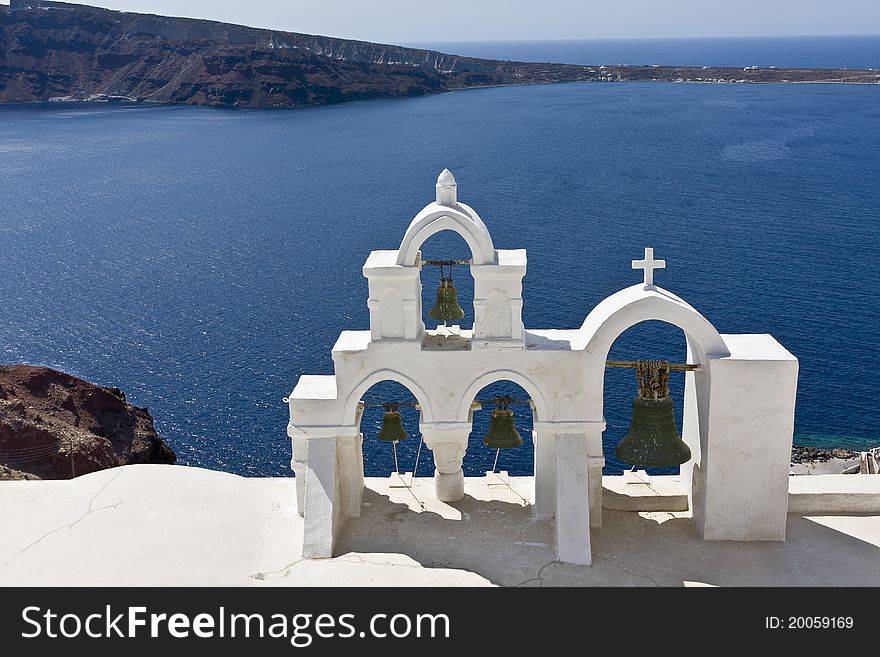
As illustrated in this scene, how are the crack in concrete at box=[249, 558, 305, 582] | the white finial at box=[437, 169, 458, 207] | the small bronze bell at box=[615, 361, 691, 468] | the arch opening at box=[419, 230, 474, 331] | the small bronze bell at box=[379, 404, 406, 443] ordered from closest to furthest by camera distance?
the crack in concrete at box=[249, 558, 305, 582]
the small bronze bell at box=[615, 361, 691, 468]
the white finial at box=[437, 169, 458, 207]
the small bronze bell at box=[379, 404, 406, 443]
the arch opening at box=[419, 230, 474, 331]

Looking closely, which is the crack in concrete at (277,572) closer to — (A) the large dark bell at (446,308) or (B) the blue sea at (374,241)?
(A) the large dark bell at (446,308)

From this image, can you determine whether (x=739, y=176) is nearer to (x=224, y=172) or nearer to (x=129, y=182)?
(x=224, y=172)

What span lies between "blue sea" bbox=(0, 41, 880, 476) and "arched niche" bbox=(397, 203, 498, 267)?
68.1 ft

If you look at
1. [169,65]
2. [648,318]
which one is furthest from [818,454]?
[169,65]

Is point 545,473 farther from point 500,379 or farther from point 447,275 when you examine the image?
point 447,275

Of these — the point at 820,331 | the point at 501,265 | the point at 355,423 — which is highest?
the point at 501,265

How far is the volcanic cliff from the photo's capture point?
550 feet

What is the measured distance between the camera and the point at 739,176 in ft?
306

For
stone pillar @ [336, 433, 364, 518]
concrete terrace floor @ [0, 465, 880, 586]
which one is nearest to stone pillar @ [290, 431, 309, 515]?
concrete terrace floor @ [0, 465, 880, 586]

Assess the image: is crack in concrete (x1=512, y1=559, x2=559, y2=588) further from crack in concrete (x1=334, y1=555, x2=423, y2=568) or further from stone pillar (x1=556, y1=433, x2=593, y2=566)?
crack in concrete (x1=334, y1=555, x2=423, y2=568)

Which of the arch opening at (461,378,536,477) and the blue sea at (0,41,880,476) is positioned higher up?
the blue sea at (0,41,880,476)

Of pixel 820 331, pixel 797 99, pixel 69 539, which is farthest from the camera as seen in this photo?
pixel 797 99
